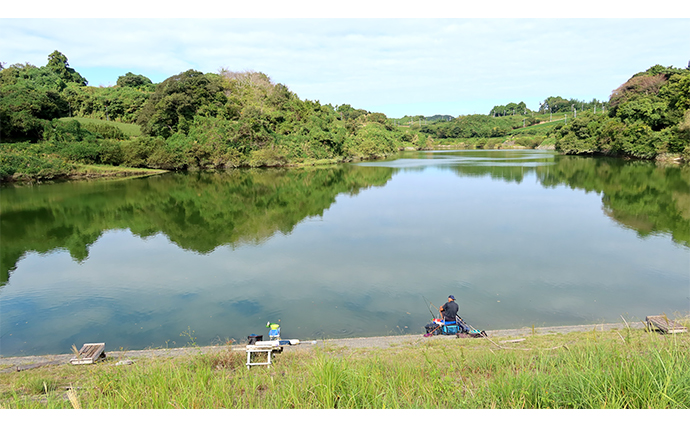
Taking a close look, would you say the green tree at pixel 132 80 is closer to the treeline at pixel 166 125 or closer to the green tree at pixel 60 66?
the treeline at pixel 166 125

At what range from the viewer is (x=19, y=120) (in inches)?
1465

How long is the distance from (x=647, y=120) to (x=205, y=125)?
55.2 m

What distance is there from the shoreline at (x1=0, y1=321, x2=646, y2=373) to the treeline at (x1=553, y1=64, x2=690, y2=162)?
4194cm

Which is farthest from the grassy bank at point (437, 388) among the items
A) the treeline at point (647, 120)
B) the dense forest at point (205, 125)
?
the treeline at point (647, 120)

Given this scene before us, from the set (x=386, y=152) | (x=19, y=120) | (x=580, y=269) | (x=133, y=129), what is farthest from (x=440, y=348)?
(x=386, y=152)

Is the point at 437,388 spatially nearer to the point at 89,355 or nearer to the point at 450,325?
the point at 450,325

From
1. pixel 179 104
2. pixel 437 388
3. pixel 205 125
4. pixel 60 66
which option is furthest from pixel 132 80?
pixel 437 388

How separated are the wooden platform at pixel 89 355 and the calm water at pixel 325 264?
3.77 ft

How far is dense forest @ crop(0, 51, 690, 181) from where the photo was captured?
38.2 meters

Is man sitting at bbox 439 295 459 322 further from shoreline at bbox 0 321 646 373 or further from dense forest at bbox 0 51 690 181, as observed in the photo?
dense forest at bbox 0 51 690 181

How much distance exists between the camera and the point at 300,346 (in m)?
7.01

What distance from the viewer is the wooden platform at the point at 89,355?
6190mm

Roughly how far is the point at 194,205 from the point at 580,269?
19975mm

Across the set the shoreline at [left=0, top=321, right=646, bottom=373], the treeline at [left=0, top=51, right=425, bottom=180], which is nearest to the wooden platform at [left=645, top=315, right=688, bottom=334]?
the shoreline at [left=0, top=321, right=646, bottom=373]
